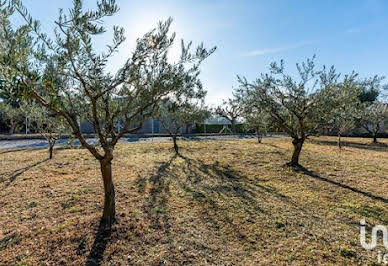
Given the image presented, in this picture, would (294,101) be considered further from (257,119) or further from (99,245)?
(99,245)

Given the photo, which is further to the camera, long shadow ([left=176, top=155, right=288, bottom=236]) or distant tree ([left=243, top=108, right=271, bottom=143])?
distant tree ([left=243, top=108, right=271, bottom=143])

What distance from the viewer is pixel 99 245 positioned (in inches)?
156

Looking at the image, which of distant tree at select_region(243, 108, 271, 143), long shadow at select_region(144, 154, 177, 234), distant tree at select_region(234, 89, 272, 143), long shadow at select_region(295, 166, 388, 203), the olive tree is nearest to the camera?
the olive tree

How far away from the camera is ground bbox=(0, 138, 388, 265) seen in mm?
3752

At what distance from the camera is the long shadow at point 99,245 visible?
3583mm

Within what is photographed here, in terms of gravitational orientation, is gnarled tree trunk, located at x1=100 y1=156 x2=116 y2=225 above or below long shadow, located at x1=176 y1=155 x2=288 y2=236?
above

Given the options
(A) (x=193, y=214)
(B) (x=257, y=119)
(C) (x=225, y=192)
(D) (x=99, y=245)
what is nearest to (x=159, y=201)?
(A) (x=193, y=214)

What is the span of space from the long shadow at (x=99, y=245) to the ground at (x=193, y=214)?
0.02 m

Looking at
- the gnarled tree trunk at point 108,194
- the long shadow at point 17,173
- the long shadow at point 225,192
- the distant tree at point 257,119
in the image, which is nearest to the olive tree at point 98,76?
the gnarled tree trunk at point 108,194

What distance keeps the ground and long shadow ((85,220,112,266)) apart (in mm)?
17

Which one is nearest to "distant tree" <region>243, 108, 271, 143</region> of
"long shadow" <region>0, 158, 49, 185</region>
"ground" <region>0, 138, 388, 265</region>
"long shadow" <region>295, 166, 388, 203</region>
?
"ground" <region>0, 138, 388, 265</region>

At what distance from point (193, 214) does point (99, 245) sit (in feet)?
6.36

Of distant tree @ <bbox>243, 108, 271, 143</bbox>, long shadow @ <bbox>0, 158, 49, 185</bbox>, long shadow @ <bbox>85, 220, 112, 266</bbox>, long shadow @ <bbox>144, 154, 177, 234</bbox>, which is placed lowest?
long shadow @ <bbox>85, 220, 112, 266</bbox>

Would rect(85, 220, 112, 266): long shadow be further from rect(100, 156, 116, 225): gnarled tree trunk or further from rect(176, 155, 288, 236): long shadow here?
rect(176, 155, 288, 236): long shadow
